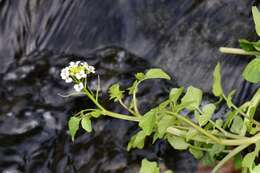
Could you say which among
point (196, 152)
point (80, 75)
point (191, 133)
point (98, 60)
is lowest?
point (98, 60)

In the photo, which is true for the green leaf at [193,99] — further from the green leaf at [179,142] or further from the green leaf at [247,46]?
the green leaf at [247,46]

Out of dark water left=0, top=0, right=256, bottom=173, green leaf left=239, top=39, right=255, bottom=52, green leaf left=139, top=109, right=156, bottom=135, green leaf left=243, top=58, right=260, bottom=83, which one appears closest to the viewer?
green leaf left=139, top=109, right=156, bottom=135

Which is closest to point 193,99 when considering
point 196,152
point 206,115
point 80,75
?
point 206,115

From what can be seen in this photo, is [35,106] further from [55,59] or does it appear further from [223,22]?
[223,22]

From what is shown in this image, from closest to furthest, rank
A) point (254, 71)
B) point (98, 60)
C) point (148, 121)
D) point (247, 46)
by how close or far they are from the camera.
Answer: point (148, 121) < point (254, 71) < point (247, 46) < point (98, 60)

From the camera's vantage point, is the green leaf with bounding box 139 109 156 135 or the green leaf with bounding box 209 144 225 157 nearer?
the green leaf with bounding box 139 109 156 135

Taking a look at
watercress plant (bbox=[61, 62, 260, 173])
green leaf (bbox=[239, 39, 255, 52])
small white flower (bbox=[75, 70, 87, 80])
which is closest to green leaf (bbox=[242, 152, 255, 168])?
watercress plant (bbox=[61, 62, 260, 173])

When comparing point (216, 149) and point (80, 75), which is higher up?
point (80, 75)

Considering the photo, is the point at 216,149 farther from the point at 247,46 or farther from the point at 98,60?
the point at 98,60

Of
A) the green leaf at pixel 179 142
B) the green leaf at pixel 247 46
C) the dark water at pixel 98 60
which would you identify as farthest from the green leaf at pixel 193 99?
the dark water at pixel 98 60

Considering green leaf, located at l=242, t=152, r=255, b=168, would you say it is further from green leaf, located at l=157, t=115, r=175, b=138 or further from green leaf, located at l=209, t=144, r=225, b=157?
green leaf, located at l=157, t=115, r=175, b=138
